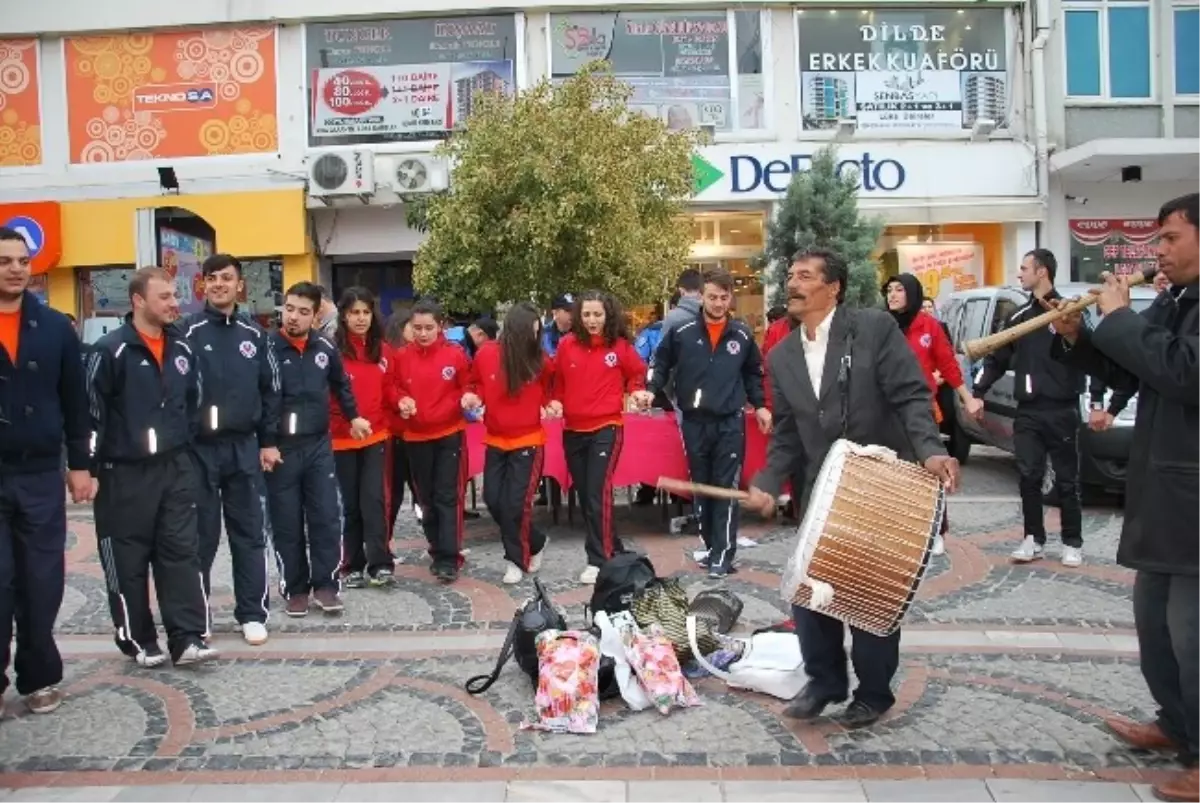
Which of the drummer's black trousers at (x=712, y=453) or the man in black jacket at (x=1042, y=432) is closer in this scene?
the man in black jacket at (x=1042, y=432)

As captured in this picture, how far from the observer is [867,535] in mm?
3973

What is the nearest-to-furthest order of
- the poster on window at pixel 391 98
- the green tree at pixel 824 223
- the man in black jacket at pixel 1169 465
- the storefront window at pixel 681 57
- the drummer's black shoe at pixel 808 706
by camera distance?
1. the man in black jacket at pixel 1169 465
2. the drummer's black shoe at pixel 808 706
3. the green tree at pixel 824 223
4. the storefront window at pixel 681 57
5. the poster on window at pixel 391 98

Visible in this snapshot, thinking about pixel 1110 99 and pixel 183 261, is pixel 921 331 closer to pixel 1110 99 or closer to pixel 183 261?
pixel 183 261

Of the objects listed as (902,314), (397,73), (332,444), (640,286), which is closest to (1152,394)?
(902,314)

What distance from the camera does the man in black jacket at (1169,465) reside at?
355 centimetres

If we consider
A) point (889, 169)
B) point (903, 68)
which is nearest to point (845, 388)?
point (889, 169)

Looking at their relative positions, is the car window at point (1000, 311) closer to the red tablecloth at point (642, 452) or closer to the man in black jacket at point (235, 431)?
the red tablecloth at point (642, 452)

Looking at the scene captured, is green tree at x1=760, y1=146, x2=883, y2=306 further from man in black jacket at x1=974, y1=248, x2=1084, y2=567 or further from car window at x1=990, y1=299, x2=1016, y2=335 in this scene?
man in black jacket at x1=974, y1=248, x2=1084, y2=567

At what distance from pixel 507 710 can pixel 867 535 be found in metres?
1.79

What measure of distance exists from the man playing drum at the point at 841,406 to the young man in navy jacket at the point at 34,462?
9.84 ft

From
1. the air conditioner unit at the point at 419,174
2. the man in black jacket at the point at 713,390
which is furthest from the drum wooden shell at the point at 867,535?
the air conditioner unit at the point at 419,174

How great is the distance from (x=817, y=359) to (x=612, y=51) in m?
13.8

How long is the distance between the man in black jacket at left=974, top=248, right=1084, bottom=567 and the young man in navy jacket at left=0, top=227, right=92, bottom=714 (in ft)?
17.5

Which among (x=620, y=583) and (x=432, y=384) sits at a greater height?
(x=432, y=384)
